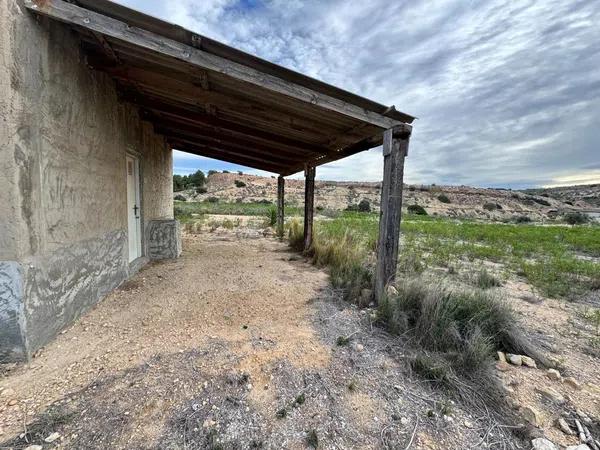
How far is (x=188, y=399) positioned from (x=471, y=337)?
2630 mm

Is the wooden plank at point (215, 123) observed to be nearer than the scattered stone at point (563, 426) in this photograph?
No

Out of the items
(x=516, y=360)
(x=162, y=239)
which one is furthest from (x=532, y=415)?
(x=162, y=239)

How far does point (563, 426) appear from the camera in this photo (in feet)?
6.64

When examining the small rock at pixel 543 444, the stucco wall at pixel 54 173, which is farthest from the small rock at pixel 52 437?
the small rock at pixel 543 444

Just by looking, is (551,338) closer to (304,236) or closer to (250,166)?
(304,236)

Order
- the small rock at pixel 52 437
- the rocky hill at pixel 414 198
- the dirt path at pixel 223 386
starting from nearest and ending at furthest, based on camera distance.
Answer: the small rock at pixel 52 437
the dirt path at pixel 223 386
the rocky hill at pixel 414 198

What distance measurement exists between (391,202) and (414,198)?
34241 mm

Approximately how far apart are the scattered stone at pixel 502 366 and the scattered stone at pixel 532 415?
52 centimetres

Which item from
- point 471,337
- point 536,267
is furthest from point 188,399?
point 536,267

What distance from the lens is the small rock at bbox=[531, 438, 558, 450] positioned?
185 cm

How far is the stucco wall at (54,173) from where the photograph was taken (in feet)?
7.48

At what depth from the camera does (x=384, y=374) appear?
8.30 ft

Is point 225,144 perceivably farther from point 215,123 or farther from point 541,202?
point 541,202

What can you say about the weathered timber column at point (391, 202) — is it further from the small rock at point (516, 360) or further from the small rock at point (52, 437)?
the small rock at point (52, 437)
